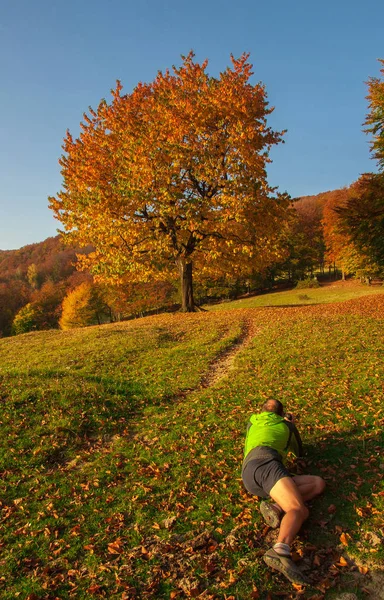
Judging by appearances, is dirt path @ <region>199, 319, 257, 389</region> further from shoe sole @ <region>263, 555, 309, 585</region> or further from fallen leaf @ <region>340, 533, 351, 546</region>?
shoe sole @ <region>263, 555, 309, 585</region>

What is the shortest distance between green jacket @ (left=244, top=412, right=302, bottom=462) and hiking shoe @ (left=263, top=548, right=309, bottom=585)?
5.31 feet

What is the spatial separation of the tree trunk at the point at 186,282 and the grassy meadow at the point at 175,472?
11.1 meters

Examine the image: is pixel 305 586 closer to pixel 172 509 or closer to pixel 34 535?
pixel 172 509

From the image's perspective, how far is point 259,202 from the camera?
2106 centimetres

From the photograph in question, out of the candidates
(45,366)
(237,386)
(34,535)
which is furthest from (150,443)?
(45,366)

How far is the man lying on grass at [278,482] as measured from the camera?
447 centimetres

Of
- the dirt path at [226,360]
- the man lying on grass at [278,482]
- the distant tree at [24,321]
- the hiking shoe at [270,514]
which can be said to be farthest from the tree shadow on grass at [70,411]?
the distant tree at [24,321]

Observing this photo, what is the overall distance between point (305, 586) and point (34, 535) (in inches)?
161

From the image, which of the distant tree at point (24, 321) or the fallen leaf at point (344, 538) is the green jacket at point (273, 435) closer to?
the fallen leaf at point (344, 538)

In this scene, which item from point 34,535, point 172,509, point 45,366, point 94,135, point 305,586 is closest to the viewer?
point 305,586

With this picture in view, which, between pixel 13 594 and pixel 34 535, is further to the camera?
pixel 34 535

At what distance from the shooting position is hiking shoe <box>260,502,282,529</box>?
5.09 m

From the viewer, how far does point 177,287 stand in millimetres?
63312

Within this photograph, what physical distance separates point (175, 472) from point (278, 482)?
2.32 metres
